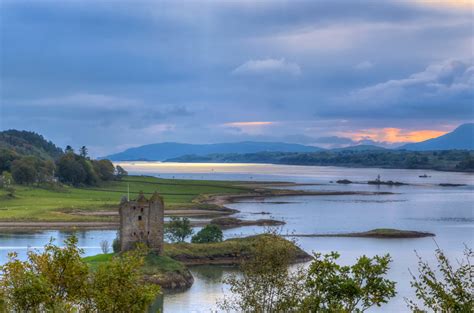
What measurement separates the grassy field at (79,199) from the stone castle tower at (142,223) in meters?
48.7

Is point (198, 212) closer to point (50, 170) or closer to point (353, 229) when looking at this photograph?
point (353, 229)

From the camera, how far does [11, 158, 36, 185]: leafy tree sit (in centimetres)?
15775

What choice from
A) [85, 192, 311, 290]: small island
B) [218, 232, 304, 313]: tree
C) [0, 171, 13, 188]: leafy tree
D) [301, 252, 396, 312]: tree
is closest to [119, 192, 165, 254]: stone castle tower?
[85, 192, 311, 290]: small island

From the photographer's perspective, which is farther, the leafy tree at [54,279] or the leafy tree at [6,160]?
the leafy tree at [6,160]

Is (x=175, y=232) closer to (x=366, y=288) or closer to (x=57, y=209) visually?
(x=57, y=209)

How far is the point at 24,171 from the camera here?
159 m

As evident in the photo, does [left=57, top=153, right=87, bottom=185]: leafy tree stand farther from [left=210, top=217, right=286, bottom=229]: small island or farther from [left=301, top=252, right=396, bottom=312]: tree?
[left=301, top=252, right=396, bottom=312]: tree

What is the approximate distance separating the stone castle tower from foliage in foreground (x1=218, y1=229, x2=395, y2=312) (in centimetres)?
3821

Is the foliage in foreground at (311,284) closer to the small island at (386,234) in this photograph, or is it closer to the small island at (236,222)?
the small island at (386,234)

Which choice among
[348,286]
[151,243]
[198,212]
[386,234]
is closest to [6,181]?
[198,212]

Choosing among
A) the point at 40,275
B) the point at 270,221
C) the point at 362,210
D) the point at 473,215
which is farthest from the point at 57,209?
the point at 40,275

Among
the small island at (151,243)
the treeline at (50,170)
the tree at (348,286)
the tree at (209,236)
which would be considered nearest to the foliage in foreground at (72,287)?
the tree at (348,286)

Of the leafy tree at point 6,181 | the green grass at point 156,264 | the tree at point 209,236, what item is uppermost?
the leafy tree at point 6,181

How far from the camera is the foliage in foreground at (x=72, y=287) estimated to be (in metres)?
21.0
